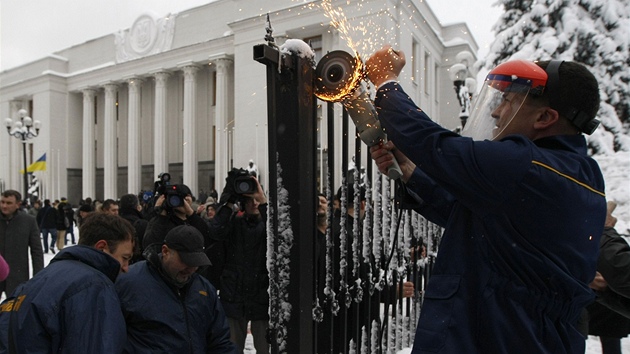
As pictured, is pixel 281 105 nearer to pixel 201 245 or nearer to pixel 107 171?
pixel 201 245

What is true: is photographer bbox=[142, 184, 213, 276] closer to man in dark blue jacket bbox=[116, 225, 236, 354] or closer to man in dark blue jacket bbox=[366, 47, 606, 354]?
man in dark blue jacket bbox=[116, 225, 236, 354]

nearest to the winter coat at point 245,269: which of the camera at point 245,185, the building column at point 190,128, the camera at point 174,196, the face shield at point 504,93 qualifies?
the camera at point 174,196

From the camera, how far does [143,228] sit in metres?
6.36

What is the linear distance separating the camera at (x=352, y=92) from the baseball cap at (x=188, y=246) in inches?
60.4

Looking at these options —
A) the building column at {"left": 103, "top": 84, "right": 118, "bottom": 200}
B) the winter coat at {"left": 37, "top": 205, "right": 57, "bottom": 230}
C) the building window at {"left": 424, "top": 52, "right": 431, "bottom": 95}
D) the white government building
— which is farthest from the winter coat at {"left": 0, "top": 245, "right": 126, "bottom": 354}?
the building column at {"left": 103, "top": 84, "right": 118, "bottom": 200}

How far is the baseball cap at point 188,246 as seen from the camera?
9.99ft

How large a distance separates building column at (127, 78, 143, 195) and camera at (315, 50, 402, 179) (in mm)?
34531

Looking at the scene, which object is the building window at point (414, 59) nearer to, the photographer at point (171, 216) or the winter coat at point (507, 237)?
the photographer at point (171, 216)

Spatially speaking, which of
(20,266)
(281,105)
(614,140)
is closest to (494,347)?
(281,105)

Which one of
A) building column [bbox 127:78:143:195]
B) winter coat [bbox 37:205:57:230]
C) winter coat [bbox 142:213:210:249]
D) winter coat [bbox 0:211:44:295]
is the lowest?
winter coat [bbox 37:205:57:230]

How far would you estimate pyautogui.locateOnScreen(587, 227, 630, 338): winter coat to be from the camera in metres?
3.87

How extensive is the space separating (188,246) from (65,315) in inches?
40.9

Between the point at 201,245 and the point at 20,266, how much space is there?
4197mm

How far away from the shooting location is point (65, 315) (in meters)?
2.10
